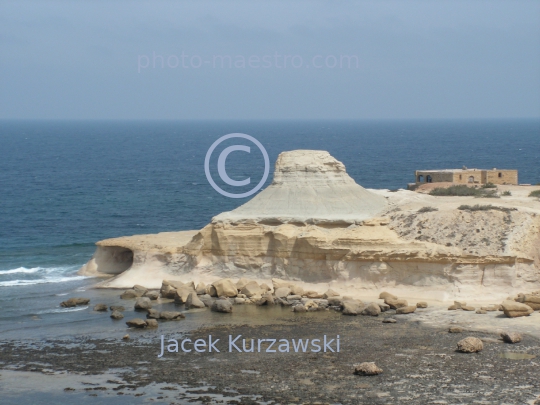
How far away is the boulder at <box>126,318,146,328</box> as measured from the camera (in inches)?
1401

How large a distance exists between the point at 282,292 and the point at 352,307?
12.8 feet

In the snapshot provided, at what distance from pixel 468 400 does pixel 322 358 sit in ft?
19.9

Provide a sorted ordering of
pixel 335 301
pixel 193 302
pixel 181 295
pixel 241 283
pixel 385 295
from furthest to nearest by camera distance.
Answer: pixel 241 283 < pixel 181 295 < pixel 193 302 < pixel 385 295 < pixel 335 301

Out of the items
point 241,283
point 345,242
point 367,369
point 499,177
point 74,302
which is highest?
point 499,177

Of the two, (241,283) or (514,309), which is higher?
(241,283)

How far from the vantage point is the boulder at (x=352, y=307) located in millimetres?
36656

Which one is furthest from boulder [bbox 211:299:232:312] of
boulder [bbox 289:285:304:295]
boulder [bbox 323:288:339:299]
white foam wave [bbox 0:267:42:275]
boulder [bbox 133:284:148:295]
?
white foam wave [bbox 0:267:42:275]

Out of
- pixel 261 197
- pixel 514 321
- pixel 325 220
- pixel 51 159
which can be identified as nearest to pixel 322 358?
pixel 514 321

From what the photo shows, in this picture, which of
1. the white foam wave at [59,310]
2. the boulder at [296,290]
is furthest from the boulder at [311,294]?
the white foam wave at [59,310]

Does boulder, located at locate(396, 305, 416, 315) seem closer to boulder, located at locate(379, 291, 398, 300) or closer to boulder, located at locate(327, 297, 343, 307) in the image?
boulder, located at locate(379, 291, 398, 300)

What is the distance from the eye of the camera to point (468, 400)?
26141 mm

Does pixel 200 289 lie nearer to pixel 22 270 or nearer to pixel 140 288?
pixel 140 288

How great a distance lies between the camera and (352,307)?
36875 millimetres

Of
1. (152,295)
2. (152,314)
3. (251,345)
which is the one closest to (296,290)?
(152,295)
